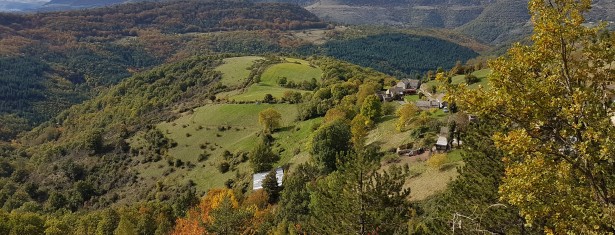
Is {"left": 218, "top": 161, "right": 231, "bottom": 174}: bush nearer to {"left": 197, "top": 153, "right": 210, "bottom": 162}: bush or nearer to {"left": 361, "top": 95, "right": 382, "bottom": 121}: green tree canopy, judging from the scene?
{"left": 197, "top": 153, "right": 210, "bottom": 162}: bush

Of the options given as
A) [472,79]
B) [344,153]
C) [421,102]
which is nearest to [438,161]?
[344,153]

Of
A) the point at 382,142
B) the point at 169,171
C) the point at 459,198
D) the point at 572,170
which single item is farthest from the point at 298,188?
the point at 169,171

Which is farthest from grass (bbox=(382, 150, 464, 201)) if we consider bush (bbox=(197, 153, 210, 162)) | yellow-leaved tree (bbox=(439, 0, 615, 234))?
bush (bbox=(197, 153, 210, 162))

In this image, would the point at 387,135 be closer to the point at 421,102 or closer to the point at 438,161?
the point at 421,102

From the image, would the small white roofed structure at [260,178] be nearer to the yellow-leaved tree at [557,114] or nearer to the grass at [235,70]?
the yellow-leaved tree at [557,114]

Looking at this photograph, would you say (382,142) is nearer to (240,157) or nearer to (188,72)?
(240,157)

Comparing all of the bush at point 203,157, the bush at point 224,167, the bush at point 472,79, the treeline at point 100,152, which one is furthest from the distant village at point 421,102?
the bush at point 203,157
